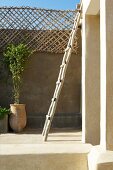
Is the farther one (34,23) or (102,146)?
(34,23)

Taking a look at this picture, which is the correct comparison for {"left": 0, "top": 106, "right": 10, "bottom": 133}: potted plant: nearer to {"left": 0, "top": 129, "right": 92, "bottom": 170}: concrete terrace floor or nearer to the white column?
{"left": 0, "top": 129, "right": 92, "bottom": 170}: concrete terrace floor

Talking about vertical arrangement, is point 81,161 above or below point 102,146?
below

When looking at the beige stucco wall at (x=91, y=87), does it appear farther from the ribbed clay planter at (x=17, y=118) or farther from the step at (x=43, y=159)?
the ribbed clay planter at (x=17, y=118)

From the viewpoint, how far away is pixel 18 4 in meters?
7.66

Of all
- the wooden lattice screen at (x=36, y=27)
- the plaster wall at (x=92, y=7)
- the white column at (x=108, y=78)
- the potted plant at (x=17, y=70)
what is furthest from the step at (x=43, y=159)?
the wooden lattice screen at (x=36, y=27)

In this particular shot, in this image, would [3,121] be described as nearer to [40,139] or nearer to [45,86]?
[45,86]

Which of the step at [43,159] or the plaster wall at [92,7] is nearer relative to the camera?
the step at [43,159]

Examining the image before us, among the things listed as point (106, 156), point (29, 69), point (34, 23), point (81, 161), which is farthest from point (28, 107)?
point (106, 156)

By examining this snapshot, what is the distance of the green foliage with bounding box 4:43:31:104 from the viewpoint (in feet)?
23.6

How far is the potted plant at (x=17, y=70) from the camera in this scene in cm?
691

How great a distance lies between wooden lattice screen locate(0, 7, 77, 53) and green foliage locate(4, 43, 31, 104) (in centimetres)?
41

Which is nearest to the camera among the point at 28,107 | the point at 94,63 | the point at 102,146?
the point at 102,146

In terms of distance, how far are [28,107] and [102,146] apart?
462 centimetres

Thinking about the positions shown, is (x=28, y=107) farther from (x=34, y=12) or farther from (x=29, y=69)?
(x=34, y=12)
